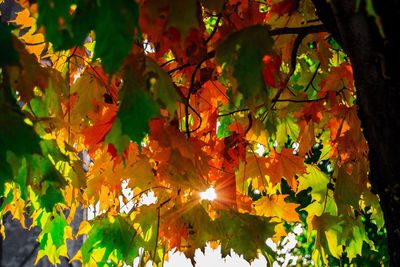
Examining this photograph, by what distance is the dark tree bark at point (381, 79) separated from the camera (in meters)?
2.06

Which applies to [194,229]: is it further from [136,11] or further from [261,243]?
[136,11]

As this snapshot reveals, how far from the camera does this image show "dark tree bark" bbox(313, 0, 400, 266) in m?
2.06

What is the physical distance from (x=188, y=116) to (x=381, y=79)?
4.81ft

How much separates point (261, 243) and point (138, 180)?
2.66 feet

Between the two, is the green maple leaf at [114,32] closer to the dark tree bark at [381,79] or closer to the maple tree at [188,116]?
the maple tree at [188,116]

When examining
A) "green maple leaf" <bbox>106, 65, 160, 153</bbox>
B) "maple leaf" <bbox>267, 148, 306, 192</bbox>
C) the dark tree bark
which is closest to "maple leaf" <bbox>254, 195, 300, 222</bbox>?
"maple leaf" <bbox>267, 148, 306, 192</bbox>

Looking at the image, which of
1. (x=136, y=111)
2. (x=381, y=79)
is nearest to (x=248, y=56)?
(x=136, y=111)

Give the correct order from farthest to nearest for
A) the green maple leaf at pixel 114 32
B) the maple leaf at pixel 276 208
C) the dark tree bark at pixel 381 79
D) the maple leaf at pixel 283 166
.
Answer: the maple leaf at pixel 276 208, the maple leaf at pixel 283 166, the dark tree bark at pixel 381 79, the green maple leaf at pixel 114 32

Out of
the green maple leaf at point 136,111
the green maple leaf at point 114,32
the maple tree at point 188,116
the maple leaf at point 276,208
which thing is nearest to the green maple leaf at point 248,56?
the maple tree at point 188,116

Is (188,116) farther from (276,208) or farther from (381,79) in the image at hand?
(381,79)

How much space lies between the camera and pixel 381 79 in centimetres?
209

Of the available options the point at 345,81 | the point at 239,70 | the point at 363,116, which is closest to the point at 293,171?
the point at 345,81

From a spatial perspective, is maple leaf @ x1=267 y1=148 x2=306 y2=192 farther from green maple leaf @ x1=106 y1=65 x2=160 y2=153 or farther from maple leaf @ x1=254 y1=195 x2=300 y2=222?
green maple leaf @ x1=106 y1=65 x2=160 y2=153

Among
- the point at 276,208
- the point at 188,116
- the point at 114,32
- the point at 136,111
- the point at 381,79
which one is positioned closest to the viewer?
the point at 114,32
